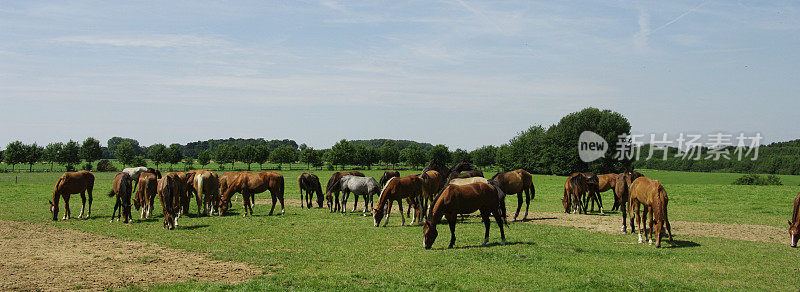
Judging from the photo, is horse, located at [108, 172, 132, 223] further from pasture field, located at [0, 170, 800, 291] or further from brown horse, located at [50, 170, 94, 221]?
brown horse, located at [50, 170, 94, 221]

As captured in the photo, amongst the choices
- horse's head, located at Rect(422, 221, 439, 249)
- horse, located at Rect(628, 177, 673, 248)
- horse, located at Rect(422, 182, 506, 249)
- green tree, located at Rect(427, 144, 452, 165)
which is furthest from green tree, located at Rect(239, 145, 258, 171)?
horse, located at Rect(628, 177, 673, 248)

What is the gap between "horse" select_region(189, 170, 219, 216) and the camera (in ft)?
69.9

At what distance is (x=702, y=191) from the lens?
3722 cm

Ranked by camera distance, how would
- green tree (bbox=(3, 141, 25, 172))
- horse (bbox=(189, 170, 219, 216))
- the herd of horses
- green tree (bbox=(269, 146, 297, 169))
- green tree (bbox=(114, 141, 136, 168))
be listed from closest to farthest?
the herd of horses → horse (bbox=(189, 170, 219, 216)) → green tree (bbox=(3, 141, 25, 172)) → green tree (bbox=(114, 141, 136, 168)) → green tree (bbox=(269, 146, 297, 169))

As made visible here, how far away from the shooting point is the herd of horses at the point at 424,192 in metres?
13.0

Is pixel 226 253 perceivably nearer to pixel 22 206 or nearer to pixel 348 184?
pixel 348 184

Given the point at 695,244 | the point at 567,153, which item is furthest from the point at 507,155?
the point at 695,244

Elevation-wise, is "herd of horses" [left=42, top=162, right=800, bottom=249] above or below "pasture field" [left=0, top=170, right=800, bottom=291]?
above

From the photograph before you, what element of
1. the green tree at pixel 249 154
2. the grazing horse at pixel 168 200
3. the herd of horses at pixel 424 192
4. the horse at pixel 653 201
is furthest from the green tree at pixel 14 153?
the horse at pixel 653 201

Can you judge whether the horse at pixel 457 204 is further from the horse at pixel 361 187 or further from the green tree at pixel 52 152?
the green tree at pixel 52 152

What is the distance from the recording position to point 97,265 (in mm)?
10906

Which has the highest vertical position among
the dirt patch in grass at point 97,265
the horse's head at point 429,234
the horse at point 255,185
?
the horse at point 255,185

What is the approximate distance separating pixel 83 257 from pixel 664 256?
14849mm

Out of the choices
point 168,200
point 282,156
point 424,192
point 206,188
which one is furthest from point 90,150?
point 424,192
